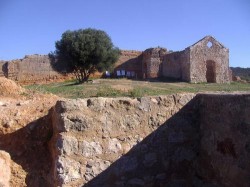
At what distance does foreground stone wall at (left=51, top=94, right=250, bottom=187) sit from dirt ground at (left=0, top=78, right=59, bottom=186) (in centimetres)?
22

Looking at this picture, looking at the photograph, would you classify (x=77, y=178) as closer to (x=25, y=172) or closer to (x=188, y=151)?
(x=25, y=172)

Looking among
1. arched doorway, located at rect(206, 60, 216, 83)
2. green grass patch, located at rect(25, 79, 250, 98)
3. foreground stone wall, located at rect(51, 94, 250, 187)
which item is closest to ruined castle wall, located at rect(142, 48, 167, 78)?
arched doorway, located at rect(206, 60, 216, 83)

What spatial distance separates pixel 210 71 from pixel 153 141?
24.4m

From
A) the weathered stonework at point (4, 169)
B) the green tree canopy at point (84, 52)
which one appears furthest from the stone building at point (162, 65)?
the weathered stonework at point (4, 169)

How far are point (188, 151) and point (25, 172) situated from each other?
6.13 feet

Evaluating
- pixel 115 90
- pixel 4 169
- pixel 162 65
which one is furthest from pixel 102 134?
pixel 162 65

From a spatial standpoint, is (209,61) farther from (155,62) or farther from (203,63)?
(155,62)

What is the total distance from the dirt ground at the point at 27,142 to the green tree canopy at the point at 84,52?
1952 cm

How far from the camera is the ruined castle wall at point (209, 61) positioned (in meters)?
25.8

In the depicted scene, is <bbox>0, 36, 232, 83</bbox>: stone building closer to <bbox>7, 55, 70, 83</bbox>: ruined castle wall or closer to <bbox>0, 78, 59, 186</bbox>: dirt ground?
<bbox>7, 55, 70, 83</bbox>: ruined castle wall

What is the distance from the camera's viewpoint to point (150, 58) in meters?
30.9

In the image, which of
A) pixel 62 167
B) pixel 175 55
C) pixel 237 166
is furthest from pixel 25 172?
pixel 175 55

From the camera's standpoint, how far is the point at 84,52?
23.8m

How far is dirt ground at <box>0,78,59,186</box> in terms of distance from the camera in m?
3.70
